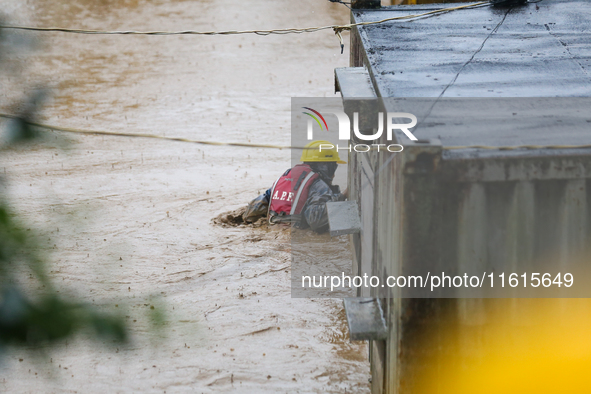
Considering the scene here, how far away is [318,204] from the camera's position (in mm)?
8312

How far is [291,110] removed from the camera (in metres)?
15.8

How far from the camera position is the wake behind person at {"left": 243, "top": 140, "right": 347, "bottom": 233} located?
27.4 feet

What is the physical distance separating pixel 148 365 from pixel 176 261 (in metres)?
2.45

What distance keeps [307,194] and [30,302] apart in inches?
286

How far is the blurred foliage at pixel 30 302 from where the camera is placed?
1193 mm

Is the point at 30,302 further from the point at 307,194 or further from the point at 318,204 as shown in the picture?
the point at 307,194

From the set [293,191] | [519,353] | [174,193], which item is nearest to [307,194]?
[293,191]

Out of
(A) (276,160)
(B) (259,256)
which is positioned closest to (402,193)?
(B) (259,256)

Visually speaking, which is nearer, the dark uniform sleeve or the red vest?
the dark uniform sleeve

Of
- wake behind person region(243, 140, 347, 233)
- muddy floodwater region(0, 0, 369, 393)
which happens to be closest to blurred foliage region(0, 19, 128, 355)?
muddy floodwater region(0, 0, 369, 393)

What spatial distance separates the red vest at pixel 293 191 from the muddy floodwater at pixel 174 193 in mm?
405

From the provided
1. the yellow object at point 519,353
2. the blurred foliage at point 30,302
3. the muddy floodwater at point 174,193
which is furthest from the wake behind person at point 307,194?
the blurred foliage at point 30,302

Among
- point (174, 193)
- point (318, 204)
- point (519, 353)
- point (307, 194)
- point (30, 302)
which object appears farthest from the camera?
point (174, 193)

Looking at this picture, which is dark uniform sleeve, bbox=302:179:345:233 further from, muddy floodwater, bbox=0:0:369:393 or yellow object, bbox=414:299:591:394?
yellow object, bbox=414:299:591:394
